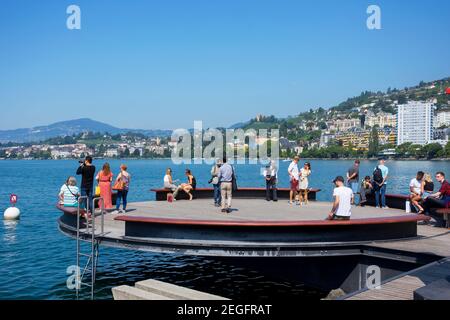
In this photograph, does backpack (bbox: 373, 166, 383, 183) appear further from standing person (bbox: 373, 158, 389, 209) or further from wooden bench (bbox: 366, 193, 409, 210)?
wooden bench (bbox: 366, 193, 409, 210)

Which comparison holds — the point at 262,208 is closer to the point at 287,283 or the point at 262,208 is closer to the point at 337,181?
the point at 287,283

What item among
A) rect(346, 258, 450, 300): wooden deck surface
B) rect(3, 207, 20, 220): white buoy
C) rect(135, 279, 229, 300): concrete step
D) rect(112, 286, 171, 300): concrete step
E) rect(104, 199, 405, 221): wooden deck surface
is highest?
rect(104, 199, 405, 221): wooden deck surface

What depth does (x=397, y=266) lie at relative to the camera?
11.2 meters

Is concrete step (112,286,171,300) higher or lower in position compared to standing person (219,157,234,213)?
lower

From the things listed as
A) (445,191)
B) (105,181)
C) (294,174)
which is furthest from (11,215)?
(445,191)

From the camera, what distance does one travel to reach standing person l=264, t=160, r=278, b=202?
62.1 feet

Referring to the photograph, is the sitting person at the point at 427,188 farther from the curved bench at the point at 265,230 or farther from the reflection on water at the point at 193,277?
the reflection on water at the point at 193,277

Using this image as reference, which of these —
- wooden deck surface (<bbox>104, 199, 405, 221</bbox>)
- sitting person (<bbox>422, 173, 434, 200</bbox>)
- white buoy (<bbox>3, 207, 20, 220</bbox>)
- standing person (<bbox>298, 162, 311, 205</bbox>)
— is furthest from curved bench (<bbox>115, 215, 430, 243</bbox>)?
white buoy (<bbox>3, 207, 20, 220</bbox>)

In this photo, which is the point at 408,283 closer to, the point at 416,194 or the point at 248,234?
the point at 248,234

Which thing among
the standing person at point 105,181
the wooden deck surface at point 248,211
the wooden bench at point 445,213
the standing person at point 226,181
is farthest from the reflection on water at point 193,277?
the wooden bench at point 445,213

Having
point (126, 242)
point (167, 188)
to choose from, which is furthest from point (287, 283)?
point (167, 188)

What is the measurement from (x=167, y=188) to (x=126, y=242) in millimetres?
8197

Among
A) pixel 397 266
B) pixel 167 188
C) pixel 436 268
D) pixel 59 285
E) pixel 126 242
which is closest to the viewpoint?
pixel 436 268

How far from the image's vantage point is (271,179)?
19.3m
